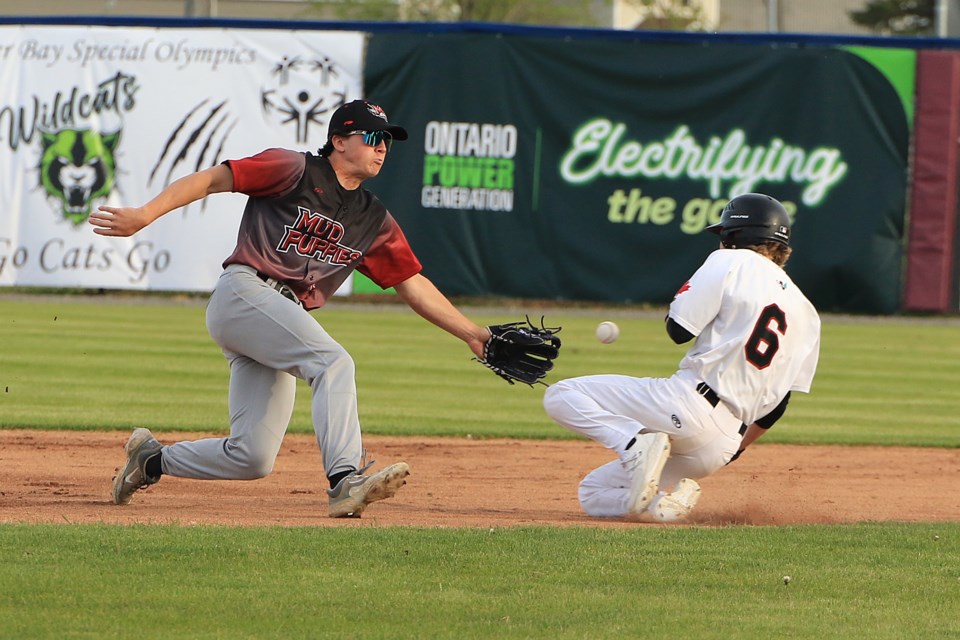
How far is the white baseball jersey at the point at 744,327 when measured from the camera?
18.8ft

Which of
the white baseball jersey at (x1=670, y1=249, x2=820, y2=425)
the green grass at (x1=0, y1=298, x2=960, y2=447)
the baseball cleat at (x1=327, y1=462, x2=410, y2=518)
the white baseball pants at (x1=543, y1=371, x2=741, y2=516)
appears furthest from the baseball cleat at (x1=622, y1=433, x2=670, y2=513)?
the green grass at (x1=0, y1=298, x2=960, y2=447)

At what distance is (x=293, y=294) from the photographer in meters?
5.82

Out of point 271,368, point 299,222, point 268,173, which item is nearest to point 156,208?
point 268,173

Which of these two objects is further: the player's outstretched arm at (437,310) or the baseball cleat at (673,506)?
the player's outstretched arm at (437,310)

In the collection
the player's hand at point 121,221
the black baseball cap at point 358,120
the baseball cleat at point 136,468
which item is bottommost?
the baseball cleat at point 136,468

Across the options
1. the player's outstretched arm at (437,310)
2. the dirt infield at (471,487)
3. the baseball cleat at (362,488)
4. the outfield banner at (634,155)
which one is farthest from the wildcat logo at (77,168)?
the baseball cleat at (362,488)

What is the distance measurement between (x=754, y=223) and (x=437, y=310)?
4.56 ft

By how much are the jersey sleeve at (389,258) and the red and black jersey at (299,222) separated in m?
0.08

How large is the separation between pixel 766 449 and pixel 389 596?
18.1 feet

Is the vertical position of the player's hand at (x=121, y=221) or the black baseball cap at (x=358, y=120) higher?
the black baseball cap at (x=358, y=120)

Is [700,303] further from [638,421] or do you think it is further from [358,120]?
[358,120]

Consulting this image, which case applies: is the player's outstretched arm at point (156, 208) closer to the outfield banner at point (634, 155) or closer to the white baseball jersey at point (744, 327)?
the white baseball jersey at point (744, 327)

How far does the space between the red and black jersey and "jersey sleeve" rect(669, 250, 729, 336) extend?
4.34 ft

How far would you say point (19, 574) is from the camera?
438cm
